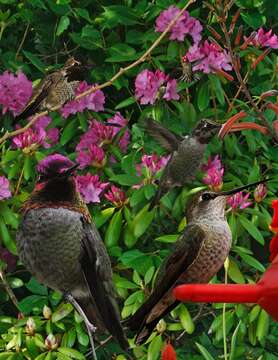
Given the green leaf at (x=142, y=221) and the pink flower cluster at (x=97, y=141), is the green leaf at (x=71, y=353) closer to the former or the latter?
the green leaf at (x=142, y=221)

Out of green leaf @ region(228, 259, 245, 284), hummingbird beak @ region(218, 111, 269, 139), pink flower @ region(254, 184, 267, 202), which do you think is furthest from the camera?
pink flower @ region(254, 184, 267, 202)

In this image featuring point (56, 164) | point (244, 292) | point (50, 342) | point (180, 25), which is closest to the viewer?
point (244, 292)

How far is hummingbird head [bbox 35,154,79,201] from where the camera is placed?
103 inches

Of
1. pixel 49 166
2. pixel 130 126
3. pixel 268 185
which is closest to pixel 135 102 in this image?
pixel 130 126

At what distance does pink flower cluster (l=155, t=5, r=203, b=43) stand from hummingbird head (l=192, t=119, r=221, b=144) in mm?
488

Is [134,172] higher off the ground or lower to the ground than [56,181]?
lower

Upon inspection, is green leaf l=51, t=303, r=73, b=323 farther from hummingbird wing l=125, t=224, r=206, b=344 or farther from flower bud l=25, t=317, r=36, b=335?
hummingbird wing l=125, t=224, r=206, b=344

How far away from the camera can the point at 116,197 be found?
3.29 metres

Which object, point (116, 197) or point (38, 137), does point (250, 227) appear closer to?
point (116, 197)

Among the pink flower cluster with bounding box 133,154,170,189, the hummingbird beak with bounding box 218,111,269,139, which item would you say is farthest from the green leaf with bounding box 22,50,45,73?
the hummingbird beak with bounding box 218,111,269,139

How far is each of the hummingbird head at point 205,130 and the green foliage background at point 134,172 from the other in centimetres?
17

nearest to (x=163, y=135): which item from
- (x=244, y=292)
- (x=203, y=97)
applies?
(x=203, y=97)

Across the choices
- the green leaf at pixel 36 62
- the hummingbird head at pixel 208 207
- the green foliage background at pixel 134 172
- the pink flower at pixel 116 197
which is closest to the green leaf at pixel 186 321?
the green foliage background at pixel 134 172

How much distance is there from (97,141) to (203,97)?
42cm
